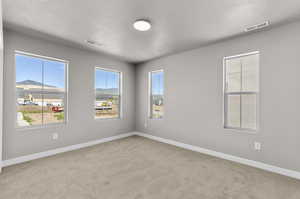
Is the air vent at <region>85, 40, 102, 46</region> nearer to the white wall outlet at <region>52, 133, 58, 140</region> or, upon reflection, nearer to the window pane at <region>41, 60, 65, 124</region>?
the window pane at <region>41, 60, 65, 124</region>

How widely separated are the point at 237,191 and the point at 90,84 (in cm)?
394

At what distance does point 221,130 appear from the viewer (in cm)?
320

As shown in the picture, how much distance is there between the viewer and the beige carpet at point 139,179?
6.29 feet

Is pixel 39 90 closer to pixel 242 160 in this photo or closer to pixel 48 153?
pixel 48 153

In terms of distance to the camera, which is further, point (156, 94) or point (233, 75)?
point (156, 94)

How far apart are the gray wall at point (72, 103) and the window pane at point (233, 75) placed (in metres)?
3.13

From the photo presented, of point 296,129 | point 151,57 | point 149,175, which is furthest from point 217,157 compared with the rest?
point 151,57

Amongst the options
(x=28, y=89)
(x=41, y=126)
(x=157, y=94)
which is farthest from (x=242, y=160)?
(x=28, y=89)

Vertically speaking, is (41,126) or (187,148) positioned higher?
(41,126)

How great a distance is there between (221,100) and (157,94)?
6.69 ft

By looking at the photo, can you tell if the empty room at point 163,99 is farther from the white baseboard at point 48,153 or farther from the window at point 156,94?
the window at point 156,94

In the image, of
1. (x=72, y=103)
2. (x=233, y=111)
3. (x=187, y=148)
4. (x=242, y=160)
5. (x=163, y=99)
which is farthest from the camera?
(x=163, y=99)

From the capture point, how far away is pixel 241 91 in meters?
3.04

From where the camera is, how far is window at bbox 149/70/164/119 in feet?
14.9
